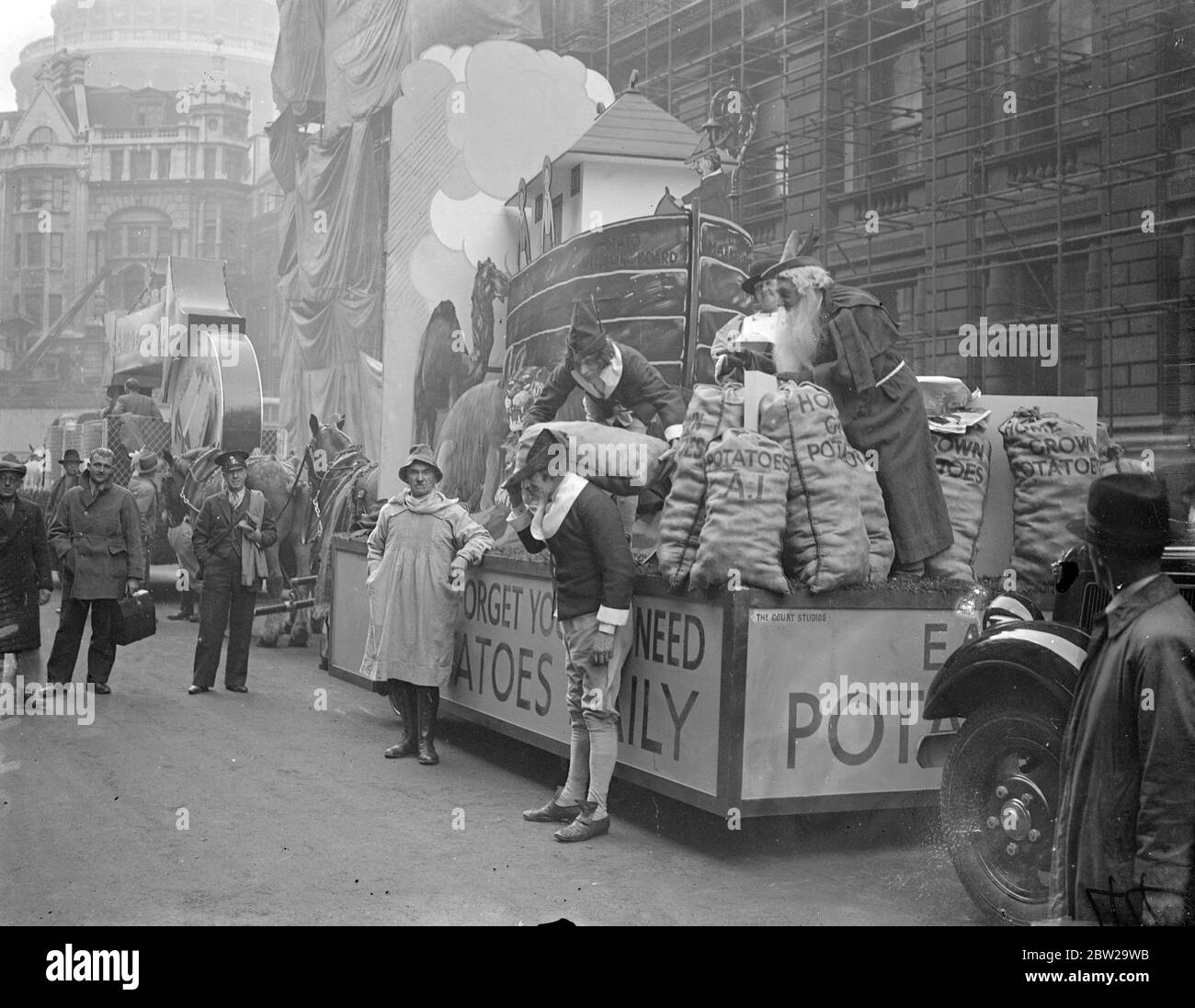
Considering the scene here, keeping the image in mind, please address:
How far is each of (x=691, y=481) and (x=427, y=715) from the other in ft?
9.67

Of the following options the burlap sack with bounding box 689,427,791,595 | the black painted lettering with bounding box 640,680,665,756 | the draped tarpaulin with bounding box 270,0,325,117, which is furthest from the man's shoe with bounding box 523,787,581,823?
the draped tarpaulin with bounding box 270,0,325,117

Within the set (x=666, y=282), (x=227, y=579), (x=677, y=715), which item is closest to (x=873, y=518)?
(x=677, y=715)

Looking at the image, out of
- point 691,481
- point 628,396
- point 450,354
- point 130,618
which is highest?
point 450,354

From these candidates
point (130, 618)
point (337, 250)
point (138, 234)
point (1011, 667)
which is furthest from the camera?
point (138, 234)

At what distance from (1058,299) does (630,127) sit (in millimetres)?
6654

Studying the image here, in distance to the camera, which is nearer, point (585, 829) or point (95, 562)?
point (585, 829)

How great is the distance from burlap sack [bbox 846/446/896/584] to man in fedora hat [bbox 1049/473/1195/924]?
2.55 metres

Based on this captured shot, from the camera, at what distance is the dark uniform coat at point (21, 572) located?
9234 millimetres

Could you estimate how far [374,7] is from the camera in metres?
22.7

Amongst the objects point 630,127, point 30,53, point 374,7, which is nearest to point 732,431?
point 630,127

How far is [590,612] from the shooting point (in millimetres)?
6188

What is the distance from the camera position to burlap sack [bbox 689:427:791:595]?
570cm

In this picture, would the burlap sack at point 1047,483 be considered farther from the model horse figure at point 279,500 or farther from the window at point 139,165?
the window at point 139,165

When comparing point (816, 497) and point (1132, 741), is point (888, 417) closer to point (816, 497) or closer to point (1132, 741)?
point (816, 497)
